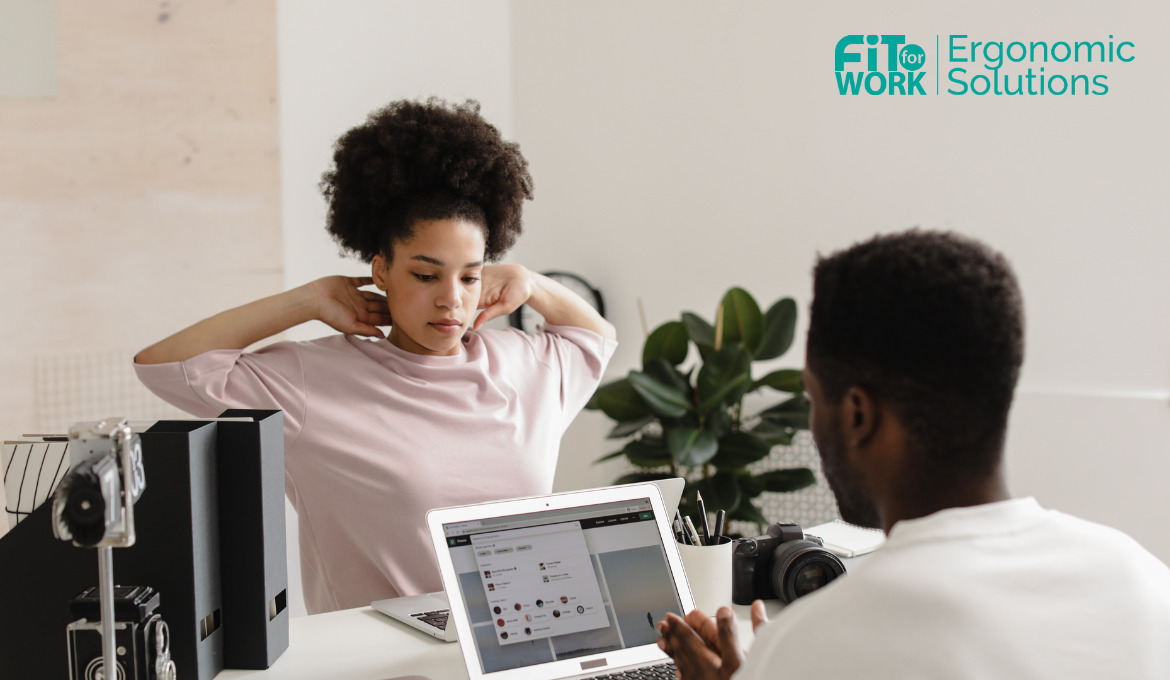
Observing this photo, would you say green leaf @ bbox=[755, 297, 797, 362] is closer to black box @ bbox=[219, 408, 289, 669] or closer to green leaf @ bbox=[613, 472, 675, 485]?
green leaf @ bbox=[613, 472, 675, 485]

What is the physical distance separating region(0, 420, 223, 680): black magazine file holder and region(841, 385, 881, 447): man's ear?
80cm

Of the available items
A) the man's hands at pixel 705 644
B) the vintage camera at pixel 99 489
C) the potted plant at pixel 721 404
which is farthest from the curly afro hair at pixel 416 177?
the potted plant at pixel 721 404

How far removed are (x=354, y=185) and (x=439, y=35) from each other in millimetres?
1953

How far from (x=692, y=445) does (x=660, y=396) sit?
18 cm

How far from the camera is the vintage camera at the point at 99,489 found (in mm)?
1021

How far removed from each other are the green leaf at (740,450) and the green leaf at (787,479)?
10 centimetres

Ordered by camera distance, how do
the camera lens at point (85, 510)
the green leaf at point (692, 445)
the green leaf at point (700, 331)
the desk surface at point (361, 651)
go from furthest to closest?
1. the green leaf at point (700, 331)
2. the green leaf at point (692, 445)
3. the desk surface at point (361, 651)
4. the camera lens at point (85, 510)

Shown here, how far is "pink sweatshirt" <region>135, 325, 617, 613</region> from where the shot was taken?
1654mm

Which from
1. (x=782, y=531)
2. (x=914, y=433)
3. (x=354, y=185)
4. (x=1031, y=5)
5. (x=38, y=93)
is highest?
(x=1031, y=5)

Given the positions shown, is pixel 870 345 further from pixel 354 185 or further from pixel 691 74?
pixel 691 74

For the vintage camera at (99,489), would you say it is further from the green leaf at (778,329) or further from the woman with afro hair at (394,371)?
the green leaf at (778,329)

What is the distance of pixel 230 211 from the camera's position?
292 centimetres

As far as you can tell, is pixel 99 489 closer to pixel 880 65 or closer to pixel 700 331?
pixel 700 331

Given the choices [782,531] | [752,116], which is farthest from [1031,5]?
[782,531]
